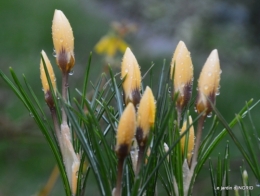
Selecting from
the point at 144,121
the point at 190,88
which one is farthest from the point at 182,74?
the point at 144,121

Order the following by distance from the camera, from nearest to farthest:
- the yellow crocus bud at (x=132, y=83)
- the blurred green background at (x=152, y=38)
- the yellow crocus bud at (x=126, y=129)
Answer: the yellow crocus bud at (x=126, y=129)
the yellow crocus bud at (x=132, y=83)
the blurred green background at (x=152, y=38)

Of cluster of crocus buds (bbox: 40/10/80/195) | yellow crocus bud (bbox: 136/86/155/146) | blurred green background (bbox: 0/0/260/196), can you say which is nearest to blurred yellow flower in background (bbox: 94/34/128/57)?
blurred green background (bbox: 0/0/260/196)

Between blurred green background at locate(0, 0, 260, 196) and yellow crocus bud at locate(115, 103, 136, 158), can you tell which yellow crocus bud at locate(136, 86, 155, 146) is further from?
blurred green background at locate(0, 0, 260, 196)

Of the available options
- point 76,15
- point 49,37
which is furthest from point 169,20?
point 49,37

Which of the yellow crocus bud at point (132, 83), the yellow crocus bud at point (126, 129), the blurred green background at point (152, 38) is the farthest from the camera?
the blurred green background at point (152, 38)

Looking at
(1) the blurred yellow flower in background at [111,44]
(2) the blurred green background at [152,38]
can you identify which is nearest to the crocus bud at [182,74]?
(1) the blurred yellow flower in background at [111,44]

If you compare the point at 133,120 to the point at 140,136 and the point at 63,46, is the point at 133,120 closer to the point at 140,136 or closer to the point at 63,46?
the point at 140,136

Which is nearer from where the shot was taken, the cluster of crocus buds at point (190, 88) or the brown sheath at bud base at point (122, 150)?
the brown sheath at bud base at point (122, 150)

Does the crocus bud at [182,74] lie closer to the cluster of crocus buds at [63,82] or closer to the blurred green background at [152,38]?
the cluster of crocus buds at [63,82]
